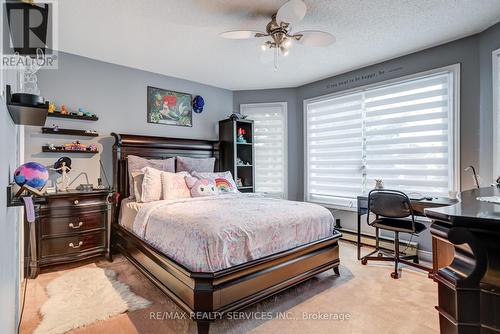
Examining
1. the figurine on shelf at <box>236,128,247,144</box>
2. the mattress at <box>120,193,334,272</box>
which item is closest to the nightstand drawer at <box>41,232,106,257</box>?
the mattress at <box>120,193,334,272</box>

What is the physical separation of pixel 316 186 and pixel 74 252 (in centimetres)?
362

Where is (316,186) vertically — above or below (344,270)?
above

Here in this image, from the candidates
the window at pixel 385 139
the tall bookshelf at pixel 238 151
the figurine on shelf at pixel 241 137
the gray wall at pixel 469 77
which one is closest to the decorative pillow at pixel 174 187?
the tall bookshelf at pixel 238 151

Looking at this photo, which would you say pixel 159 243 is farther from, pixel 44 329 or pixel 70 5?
pixel 70 5

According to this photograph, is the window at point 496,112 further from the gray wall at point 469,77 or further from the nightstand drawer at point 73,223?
the nightstand drawer at point 73,223

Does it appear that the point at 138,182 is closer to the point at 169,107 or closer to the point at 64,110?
the point at 64,110

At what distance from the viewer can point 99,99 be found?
3.46 meters

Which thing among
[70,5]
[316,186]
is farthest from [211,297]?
[316,186]

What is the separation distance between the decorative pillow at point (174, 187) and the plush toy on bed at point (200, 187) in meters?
0.05

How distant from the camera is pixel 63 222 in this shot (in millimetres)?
2814

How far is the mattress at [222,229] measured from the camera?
1786 millimetres

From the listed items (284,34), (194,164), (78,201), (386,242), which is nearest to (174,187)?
(194,164)

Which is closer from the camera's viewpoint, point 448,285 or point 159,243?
point 448,285

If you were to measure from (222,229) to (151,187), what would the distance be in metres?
1.53
